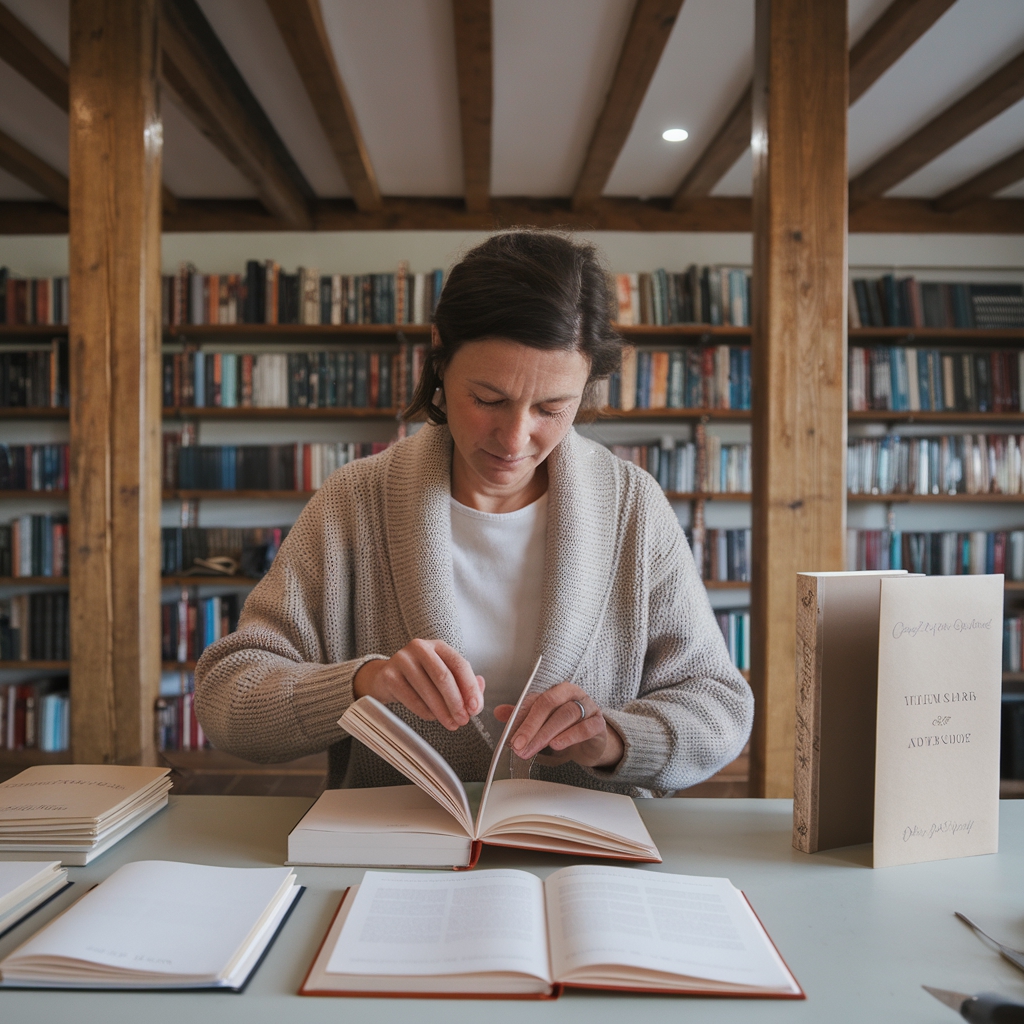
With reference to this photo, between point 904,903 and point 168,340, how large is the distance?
12.5ft

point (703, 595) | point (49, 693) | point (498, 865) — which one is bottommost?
point (49, 693)

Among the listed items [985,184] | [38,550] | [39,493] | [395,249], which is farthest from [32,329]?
[985,184]

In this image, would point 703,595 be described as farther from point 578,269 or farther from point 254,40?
point 254,40

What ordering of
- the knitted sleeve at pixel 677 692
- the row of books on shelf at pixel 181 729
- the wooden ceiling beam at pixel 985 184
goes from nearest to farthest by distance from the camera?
the knitted sleeve at pixel 677 692
the wooden ceiling beam at pixel 985 184
the row of books on shelf at pixel 181 729

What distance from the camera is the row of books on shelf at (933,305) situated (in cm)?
372

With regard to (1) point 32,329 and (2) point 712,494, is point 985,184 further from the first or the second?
(1) point 32,329

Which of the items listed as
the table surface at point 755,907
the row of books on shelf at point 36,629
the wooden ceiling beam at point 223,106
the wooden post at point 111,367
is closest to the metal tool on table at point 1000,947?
the table surface at point 755,907

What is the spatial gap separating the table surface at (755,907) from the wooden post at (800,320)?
0.84 metres

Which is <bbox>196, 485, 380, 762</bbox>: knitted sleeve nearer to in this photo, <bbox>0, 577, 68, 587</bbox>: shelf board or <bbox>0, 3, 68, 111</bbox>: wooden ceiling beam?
<bbox>0, 3, 68, 111</bbox>: wooden ceiling beam

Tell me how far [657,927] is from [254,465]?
3381 mm

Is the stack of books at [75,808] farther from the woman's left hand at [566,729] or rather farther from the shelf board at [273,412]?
the shelf board at [273,412]

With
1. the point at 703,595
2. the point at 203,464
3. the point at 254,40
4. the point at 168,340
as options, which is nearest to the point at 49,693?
the point at 203,464

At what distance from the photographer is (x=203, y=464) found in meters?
3.72

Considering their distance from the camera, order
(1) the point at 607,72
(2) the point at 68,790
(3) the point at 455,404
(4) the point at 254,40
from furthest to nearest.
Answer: (1) the point at 607,72
(4) the point at 254,40
(3) the point at 455,404
(2) the point at 68,790
